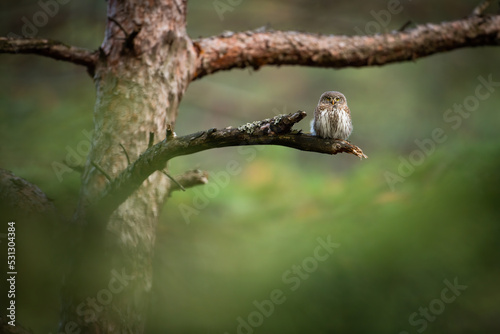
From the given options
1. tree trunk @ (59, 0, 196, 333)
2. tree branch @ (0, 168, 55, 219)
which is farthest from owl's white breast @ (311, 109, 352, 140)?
tree branch @ (0, 168, 55, 219)

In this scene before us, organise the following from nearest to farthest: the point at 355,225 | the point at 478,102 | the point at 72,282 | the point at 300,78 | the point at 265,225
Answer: the point at 72,282, the point at 355,225, the point at 265,225, the point at 478,102, the point at 300,78

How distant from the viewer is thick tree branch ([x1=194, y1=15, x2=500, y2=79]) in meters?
3.03

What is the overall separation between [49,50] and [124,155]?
30.5 inches

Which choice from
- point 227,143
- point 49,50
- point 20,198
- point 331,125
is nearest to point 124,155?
point 20,198

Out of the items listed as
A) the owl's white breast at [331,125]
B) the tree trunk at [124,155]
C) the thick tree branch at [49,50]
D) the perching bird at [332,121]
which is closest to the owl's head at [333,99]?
the perching bird at [332,121]

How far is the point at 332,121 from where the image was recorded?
6.55 ft

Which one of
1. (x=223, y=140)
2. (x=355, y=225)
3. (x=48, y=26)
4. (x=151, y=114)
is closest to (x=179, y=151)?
(x=223, y=140)

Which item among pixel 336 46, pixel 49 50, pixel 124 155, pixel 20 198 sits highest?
pixel 336 46

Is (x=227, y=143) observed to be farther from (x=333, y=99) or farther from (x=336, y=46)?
(x=336, y=46)

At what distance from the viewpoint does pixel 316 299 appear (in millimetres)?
2660

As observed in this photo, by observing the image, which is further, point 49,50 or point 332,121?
point 49,50

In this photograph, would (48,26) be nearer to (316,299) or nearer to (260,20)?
(260,20)

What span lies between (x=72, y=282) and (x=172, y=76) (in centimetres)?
130

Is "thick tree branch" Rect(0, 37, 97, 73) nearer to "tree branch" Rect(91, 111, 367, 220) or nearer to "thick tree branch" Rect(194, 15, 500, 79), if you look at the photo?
"thick tree branch" Rect(194, 15, 500, 79)
